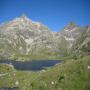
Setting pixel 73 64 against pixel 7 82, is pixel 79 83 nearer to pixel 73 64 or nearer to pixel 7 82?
pixel 73 64

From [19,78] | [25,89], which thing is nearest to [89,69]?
[25,89]

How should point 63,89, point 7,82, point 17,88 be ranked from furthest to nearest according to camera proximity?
point 7,82 < point 17,88 < point 63,89

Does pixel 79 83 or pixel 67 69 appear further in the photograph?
pixel 67 69

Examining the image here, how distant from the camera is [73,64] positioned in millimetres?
69688

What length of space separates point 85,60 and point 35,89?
18590mm

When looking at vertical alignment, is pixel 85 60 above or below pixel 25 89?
above

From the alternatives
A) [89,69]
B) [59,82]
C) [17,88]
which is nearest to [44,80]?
[59,82]

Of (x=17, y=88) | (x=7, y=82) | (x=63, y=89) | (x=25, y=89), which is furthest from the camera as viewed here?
(x=7, y=82)

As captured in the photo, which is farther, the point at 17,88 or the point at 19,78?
the point at 19,78

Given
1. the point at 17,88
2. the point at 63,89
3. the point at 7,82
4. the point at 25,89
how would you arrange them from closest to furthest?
the point at 63,89
the point at 25,89
the point at 17,88
the point at 7,82

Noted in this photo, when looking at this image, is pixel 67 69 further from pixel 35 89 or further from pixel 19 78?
pixel 19 78

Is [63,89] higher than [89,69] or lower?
lower

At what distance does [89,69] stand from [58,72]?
9000mm

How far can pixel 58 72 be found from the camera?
67.3m
